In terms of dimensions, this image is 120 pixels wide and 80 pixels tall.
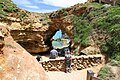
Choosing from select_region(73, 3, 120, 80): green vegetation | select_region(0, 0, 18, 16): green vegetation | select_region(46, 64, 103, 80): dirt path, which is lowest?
select_region(46, 64, 103, 80): dirt path

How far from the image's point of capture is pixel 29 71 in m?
3.61

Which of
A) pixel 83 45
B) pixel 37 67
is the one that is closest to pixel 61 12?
pixel 83 45

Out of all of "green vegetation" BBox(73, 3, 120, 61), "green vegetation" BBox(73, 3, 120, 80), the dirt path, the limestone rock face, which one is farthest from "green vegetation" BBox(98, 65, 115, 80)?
the limestone rock face

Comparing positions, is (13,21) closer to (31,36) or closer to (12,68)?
(31,36)

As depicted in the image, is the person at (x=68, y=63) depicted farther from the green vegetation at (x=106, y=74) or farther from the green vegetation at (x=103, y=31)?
the green vegetation at (x=106, y=74)

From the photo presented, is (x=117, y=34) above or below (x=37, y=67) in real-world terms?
below

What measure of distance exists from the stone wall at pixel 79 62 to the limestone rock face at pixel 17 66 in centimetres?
969

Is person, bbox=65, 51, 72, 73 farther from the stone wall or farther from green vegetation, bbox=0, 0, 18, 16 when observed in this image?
green vegetation, bbox=0, 0, 18, 16

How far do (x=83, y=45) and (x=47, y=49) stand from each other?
918 centimetres

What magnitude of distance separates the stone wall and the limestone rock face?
382 inches

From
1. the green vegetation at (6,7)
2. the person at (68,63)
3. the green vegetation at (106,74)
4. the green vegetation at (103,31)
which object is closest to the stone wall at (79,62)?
the person at (68,63)

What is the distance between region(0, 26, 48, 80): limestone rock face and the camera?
3.39 m

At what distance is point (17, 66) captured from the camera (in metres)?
3.54

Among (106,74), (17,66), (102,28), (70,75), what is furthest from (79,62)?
(17,66)
